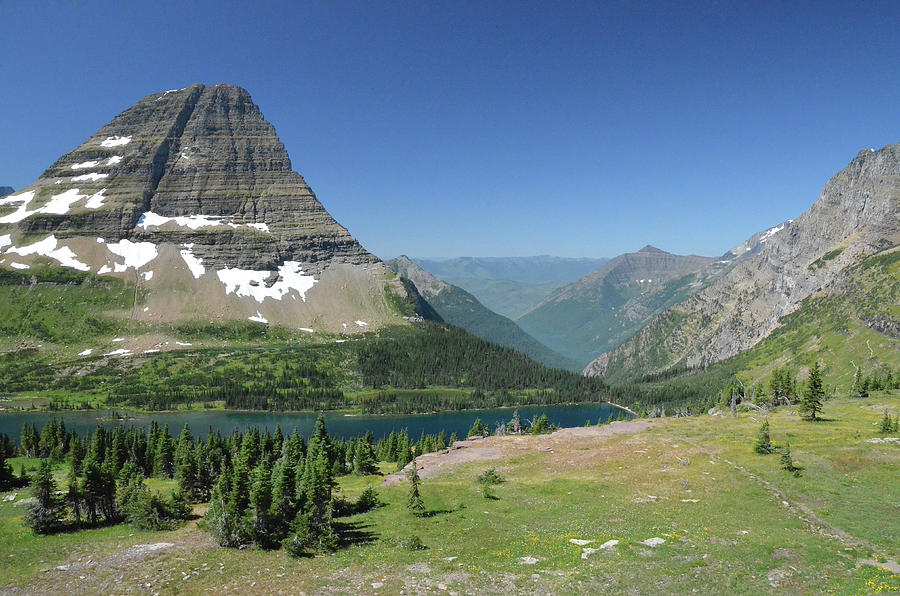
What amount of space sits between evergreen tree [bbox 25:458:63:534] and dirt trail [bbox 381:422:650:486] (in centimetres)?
3715

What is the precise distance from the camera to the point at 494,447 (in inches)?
3620

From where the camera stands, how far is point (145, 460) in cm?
10631

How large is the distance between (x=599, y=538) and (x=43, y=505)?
5241cm

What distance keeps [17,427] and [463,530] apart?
21962cm

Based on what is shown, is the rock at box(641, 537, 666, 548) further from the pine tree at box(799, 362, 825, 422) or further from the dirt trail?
the pine tree at box(799, 362, 825, 422)

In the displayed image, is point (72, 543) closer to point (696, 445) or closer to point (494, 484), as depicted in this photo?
point (494, 484)

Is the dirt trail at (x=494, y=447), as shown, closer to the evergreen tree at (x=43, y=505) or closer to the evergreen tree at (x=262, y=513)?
the evergreen tree at (x=262, y=513)

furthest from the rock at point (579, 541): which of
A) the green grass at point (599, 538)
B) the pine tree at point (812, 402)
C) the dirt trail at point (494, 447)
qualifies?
the pine tree at point (812, 402)

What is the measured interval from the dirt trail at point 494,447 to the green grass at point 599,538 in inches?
274

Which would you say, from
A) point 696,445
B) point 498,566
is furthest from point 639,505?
point 696,445

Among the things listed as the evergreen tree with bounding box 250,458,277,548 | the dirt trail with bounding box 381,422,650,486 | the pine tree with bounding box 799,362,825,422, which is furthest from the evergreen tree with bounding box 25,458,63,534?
the pine tree with bounding box 799,362,825,422

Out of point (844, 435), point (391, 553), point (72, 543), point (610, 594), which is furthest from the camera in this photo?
point (844, 435)

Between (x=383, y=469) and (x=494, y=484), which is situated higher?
(x=494, y=484)

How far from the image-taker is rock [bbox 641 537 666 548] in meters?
38.8
